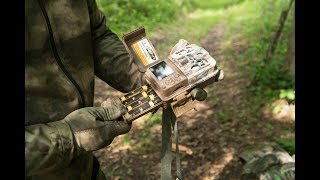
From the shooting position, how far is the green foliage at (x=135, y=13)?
1039cm

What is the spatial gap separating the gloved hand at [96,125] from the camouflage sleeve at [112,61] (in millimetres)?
294

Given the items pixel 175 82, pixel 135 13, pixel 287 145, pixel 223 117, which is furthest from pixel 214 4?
pixel 175 82

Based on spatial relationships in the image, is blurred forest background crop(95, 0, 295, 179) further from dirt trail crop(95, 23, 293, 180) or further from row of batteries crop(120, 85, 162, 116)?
row of batteries crop(120, 85, 162, 116)

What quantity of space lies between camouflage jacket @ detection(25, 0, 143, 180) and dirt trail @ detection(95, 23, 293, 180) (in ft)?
8.56

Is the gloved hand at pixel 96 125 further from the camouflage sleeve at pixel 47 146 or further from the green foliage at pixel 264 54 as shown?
the green foliage at pixel 264 54

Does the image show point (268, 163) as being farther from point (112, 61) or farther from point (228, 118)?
point (112, 61)

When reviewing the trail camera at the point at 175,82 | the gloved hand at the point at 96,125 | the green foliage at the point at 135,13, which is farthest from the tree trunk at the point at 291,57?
the gloved hand at the point at 96,125

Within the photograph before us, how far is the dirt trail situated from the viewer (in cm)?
452

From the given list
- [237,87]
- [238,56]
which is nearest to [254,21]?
[238,56]

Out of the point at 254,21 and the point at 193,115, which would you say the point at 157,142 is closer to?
the point at 193,115

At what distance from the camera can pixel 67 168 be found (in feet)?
6.06

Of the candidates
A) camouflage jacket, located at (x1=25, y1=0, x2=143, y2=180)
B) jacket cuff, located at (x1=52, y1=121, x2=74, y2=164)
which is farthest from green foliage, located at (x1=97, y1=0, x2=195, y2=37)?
jacket cuff, located at (x1=52, y1=121, x2=74, y2=164)
